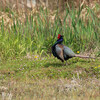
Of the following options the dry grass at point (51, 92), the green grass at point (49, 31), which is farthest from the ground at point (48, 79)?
the green grass at point (49, 31)

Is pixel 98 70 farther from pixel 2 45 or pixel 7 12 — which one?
pixel 7 12

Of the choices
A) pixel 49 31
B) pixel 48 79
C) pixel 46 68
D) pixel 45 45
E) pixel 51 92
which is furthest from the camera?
pixel 49 31

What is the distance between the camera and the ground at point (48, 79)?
4.17 m

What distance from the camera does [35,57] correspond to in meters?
8.35

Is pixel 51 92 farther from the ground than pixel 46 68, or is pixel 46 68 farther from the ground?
pixel 51 92

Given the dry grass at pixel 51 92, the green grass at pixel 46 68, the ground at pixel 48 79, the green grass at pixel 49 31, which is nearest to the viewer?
the dry grass at pixel 51 92

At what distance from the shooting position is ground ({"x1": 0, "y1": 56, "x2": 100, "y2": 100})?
4168 mm

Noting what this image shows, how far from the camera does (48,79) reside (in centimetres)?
587

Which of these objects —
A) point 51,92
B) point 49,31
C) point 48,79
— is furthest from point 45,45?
point 51,92

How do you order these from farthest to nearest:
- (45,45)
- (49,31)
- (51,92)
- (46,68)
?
1. (49,31)
2. (45,45)
3. (46,68)
4. (51,92)

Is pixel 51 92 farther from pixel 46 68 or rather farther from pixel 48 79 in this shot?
pixel 46 68

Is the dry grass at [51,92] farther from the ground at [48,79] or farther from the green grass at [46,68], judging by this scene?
the green grass at [46,68]

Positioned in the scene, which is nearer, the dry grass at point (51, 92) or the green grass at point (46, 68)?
the dry grass at point (51, 92)

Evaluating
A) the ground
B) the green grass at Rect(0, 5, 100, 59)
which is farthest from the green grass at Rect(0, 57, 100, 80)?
the green grass at Rect(0, 5, 100, 59)
